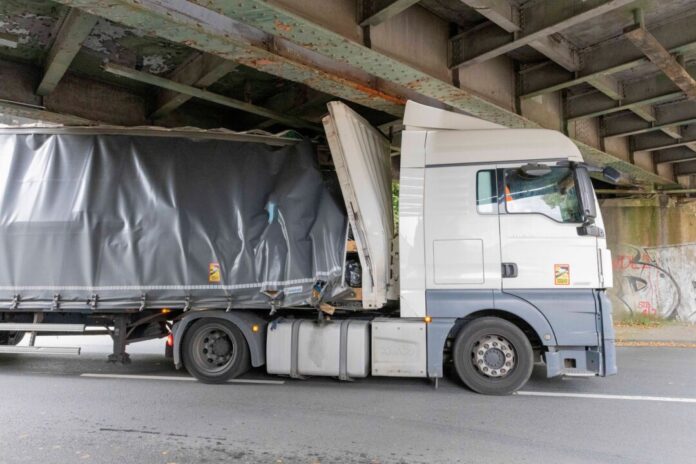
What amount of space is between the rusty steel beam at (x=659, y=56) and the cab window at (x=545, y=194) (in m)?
1.56

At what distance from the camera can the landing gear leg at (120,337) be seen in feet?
21.3

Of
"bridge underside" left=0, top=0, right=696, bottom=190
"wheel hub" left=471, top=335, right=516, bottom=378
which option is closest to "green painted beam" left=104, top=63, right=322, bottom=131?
"bridge underside" left=0, top=0, right=696, bottom=190

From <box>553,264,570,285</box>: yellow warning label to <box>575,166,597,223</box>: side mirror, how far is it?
589 millimetres

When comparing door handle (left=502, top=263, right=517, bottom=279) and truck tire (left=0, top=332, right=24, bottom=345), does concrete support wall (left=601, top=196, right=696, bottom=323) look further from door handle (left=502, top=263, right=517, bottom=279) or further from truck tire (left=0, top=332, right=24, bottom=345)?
truck tire (left=0, top=332, right=24, bottom=345)

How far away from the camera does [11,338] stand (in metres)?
7.29

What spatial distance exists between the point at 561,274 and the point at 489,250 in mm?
846

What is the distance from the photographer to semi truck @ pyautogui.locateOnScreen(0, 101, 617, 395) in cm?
564

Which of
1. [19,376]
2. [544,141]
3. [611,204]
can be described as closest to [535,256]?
[544,141]

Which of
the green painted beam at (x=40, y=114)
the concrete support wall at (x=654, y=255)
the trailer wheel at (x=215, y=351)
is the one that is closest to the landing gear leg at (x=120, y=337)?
the trailer wheel at (x=215, y=351)

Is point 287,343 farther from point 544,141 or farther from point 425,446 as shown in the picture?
point 544,141

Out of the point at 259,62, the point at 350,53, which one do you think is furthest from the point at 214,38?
the point at 350,53

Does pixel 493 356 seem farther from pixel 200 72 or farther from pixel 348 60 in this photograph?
pixel 200 72

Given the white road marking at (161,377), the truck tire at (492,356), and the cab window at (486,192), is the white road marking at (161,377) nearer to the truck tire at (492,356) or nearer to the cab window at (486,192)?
the truck tire at (492,356)

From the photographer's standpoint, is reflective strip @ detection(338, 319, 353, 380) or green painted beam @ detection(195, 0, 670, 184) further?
reflective strip @ detection(338, 319, 353, 380)
